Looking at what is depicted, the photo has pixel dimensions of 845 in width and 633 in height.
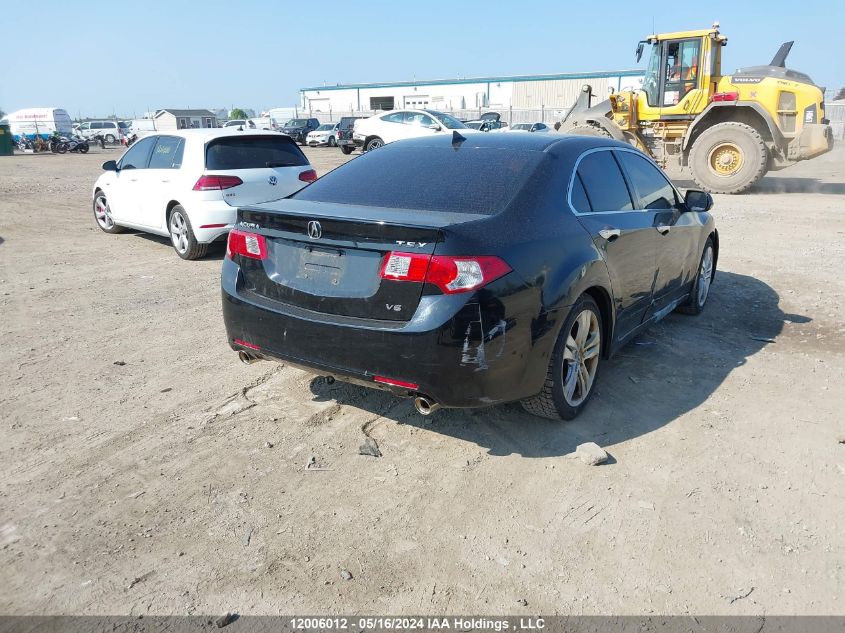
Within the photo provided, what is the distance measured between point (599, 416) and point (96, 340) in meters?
3.90

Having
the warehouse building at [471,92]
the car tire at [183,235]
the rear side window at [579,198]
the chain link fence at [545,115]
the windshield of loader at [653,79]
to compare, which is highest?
the warehouse building at [471,92]

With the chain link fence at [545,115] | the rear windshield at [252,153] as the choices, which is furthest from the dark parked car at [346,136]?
the rear windshield at [252,153]

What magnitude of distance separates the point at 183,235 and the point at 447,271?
605 centimetres

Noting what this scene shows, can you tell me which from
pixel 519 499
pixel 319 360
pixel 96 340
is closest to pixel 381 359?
pixel 319 360

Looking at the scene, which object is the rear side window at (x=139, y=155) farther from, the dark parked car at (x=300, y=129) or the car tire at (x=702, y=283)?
the dark parked car at (x=300, y=129)

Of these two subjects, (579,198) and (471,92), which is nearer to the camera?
(579,198)

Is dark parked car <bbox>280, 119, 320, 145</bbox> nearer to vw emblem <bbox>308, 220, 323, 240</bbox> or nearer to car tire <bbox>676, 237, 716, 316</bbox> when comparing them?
car tire <bbox>676, 237, 716, 316</bbox>

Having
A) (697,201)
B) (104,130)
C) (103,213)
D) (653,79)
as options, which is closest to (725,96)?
(653,79)

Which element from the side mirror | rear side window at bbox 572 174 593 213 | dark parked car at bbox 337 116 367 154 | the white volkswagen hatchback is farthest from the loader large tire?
dark parked car at bbox 337 116 367 154

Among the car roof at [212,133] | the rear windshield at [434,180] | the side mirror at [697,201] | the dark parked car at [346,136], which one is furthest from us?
the dark parked car at [346,136]

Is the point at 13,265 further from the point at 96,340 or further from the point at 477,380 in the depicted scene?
the point at 477,380

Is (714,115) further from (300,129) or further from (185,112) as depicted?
(185,112)

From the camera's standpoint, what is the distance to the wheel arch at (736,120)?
14672mm

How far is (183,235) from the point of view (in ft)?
26.9
